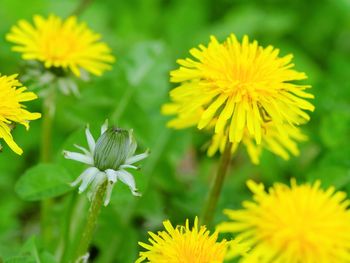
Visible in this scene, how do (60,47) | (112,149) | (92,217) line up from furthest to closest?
(60,47) < (92,217) < (112,149)

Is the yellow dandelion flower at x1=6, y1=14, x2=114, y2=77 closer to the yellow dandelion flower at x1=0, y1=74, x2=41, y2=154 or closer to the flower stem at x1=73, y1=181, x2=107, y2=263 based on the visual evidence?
the yellow dandelion flower at x1=0, y1=74, x2=41, y2=154

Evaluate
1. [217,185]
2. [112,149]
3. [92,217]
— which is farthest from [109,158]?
[217,185]

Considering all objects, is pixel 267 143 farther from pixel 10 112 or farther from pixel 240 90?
pixel 10 112

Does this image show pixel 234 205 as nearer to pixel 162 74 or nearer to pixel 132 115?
pixel 132 115

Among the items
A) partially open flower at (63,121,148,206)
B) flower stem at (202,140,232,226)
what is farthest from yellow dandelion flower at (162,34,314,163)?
partially open flower at (63,121,148,206)

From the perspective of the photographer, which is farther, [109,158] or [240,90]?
[240,90]

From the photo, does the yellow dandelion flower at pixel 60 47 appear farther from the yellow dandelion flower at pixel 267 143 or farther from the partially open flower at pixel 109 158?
the partially open flower at pixel 109 158
